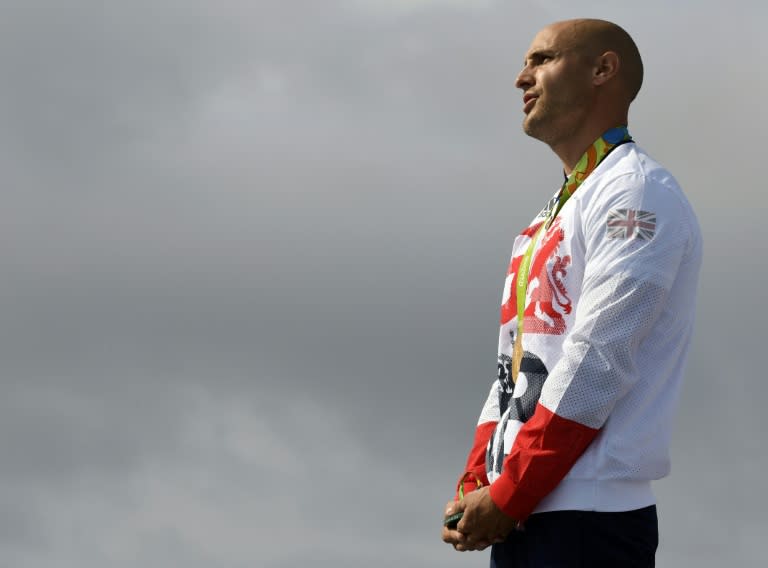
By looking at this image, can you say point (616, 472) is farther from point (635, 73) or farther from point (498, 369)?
point (635, 73)

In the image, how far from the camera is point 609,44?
21.2ft

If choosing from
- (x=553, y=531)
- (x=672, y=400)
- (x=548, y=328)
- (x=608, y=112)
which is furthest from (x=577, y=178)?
(x=553, y=531)

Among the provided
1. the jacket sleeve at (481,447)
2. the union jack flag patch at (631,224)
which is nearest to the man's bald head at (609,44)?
the union jack flag patch at (631,224)

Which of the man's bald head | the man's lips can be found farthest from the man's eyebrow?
the man's lips

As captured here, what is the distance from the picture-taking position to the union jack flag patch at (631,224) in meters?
5.71

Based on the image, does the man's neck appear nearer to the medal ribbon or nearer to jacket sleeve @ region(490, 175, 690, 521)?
the medal ribbon

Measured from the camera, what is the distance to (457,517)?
5.93 m

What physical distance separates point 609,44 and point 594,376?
185cm

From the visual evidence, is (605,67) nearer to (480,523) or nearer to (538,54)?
(538,54)

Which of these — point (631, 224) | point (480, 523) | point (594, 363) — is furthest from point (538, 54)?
point (480, 523)

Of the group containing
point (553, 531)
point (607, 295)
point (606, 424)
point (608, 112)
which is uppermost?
point (608, 112)

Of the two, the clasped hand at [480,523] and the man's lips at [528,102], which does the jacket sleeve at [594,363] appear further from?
the man's lips at [528,102]

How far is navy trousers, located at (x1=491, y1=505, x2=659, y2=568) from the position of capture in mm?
5641

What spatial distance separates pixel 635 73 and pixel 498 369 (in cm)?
165
